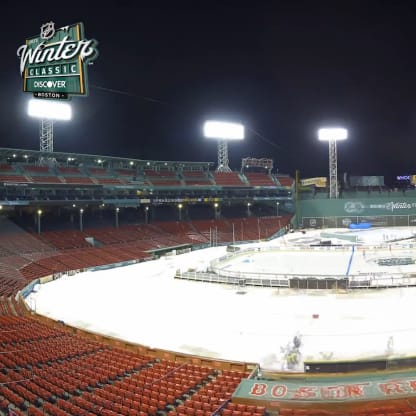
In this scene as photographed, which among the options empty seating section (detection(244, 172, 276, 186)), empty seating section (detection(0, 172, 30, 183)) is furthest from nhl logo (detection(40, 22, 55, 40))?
empty seating section (detection(244, 172, 276, 186))

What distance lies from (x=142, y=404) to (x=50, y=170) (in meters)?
49.7

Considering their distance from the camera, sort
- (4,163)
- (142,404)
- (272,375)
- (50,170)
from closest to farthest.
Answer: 1. (142,404)
2. (272,375)
3. (4,163)
4. (50,170)

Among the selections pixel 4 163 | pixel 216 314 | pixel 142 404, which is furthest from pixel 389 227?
pixel 142 404

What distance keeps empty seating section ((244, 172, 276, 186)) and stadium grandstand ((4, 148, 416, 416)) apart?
0.40 meters

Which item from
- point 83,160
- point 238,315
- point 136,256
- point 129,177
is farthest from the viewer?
point 129,177

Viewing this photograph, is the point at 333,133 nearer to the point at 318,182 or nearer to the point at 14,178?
the point at 318,182

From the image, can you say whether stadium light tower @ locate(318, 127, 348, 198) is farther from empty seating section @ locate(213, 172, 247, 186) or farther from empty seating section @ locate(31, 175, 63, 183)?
empty seating section @ locate(31, 175, 63, 183)

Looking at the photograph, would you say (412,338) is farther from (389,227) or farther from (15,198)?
(389,227)

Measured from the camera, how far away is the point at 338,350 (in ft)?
56.6

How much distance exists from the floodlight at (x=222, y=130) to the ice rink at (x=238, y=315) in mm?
39129

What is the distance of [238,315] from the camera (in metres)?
24.0

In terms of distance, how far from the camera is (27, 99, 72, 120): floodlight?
162ft

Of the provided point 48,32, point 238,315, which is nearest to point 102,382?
point 238,315

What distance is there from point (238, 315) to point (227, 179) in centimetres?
5238
